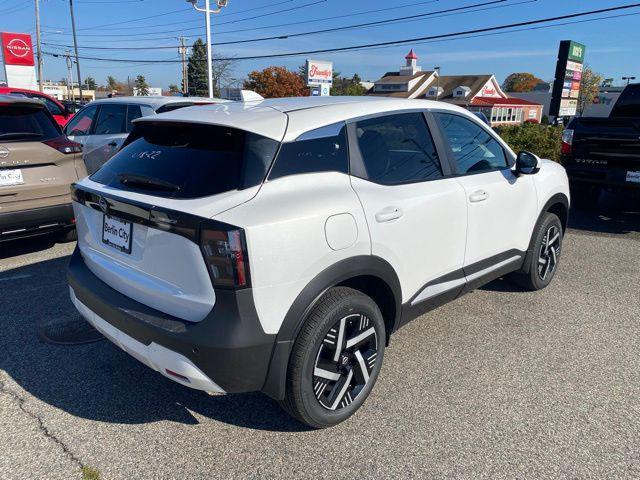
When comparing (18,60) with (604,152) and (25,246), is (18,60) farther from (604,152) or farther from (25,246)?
(604,152)

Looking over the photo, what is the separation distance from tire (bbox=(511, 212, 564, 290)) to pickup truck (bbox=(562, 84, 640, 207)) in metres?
2.90

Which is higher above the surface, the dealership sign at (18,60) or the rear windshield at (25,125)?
the dealership sign at (18,60)

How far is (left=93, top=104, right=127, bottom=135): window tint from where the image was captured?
23.8 feet

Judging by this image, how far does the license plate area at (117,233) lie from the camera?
8.41 ft

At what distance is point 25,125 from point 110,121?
2.24 m

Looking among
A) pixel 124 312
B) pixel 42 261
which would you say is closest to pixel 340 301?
pixel 124 312

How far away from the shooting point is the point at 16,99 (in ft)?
17.2

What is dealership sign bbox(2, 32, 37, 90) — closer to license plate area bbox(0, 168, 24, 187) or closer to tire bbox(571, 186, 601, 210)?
license plate area bbox(0, 168, 24, 187)

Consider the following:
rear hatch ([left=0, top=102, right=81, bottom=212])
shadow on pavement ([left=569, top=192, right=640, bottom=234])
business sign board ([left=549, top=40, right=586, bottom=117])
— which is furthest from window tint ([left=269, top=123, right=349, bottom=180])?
business sign board ([left=549, top=40, right=586, bottom=117])

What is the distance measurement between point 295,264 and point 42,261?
4.21m

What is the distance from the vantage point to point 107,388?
3047 mm

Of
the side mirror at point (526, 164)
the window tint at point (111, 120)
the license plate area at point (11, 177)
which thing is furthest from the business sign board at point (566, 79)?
the license plate area at point (11, 177)

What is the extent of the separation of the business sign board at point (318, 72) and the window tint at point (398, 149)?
36585mm

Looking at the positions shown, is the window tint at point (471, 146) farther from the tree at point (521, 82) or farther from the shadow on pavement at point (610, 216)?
the tree at point (521, 82)
